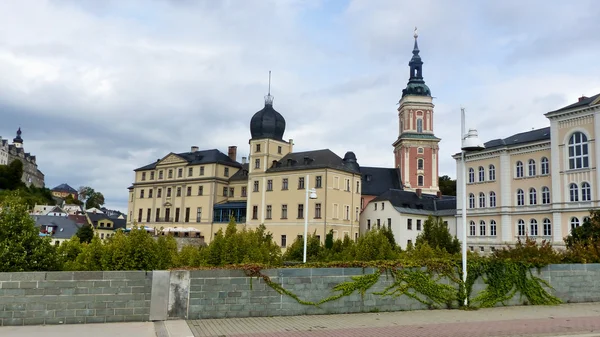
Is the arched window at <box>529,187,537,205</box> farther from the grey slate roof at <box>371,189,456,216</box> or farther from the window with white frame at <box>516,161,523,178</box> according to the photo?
the grey slate roof at <box>371,189,456,216</box>

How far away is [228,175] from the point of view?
66938 millimetres

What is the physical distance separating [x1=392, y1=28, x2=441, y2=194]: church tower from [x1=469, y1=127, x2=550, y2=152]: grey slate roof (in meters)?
20.6

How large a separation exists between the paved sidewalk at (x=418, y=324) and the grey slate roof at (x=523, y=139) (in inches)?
1516

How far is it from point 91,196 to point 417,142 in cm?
12805

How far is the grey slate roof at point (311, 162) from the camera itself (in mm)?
55656

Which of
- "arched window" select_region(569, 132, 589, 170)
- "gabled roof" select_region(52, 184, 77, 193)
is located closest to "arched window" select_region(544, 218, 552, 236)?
"arched window" select_region(569, 132, 589, 170)

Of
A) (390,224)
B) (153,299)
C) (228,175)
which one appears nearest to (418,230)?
(390,224)

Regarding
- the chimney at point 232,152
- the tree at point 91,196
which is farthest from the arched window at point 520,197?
the tree at point 91,196

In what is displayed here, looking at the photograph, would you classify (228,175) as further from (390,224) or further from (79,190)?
(79,190)

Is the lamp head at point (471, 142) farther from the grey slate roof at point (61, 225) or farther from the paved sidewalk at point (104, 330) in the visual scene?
the grey slate roof at point (61, 225)

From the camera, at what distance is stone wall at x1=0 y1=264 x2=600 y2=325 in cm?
1026

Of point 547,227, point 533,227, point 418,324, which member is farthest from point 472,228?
point 418,324

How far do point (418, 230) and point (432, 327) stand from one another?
1885 inches

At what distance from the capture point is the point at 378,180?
241ft
